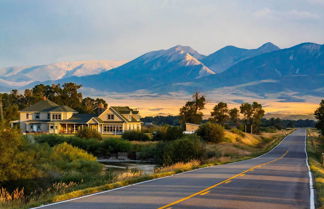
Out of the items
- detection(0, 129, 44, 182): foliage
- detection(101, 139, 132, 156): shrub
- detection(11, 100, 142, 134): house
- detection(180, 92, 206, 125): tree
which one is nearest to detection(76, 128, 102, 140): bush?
detection(101, 139, 132, 156): shrub

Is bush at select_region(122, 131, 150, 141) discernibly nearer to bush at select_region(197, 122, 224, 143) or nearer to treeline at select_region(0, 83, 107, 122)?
bush at select_region(197, 122, 224, 143)

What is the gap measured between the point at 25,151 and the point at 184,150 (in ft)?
55.6

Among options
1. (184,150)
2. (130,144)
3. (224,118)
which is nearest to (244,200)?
(184,150)

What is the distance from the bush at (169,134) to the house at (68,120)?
13.9 meters

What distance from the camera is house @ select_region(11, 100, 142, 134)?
8400 centimetres

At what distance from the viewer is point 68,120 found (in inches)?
3361

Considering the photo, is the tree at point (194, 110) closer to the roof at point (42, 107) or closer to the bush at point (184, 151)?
the roof at point (42, 107)

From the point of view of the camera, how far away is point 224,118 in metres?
105

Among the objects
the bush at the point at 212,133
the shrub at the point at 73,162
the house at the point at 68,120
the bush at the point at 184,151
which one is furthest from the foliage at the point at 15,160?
the house at the point at 68,120

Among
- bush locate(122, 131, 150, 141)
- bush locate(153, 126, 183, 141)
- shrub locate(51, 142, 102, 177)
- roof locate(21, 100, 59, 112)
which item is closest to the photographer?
shrub locate(51, 142, 102, 177)

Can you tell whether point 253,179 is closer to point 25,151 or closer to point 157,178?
point 157,178

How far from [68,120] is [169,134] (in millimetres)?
24711

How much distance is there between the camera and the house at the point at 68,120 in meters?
84.0

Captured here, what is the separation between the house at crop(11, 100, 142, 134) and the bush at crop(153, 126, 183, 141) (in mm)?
13915
